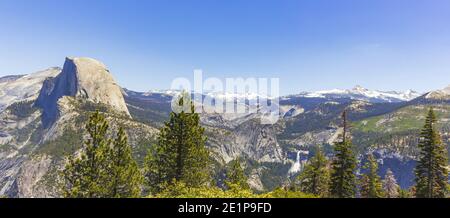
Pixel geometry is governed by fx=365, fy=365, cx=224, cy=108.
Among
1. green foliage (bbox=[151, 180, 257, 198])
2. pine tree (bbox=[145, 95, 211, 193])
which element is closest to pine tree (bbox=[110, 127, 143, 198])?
pine tree (bbox=[145, 95, 211, 193])

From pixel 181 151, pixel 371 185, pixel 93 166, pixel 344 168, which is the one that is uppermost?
pixel 181 151

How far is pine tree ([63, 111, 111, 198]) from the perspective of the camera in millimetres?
51219

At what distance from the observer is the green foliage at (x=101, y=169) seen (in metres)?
51.5

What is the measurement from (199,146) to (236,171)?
24.5 meters

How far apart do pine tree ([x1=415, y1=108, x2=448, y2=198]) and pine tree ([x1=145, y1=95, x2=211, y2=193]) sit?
4005 centimetres

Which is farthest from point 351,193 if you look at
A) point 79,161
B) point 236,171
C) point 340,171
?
point 79,161

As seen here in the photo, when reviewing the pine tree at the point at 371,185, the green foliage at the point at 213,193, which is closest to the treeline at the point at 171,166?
the green foliage at the point at 213,193

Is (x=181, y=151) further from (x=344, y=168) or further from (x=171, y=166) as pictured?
(x=344, y=168)

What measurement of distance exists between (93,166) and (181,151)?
512 inches

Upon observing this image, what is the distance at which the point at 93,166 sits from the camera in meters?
52.7

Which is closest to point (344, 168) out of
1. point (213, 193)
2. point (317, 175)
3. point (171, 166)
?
point (317, 175)

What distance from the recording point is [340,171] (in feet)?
207

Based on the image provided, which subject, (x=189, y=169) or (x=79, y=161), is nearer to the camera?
(x=79, y=161)
